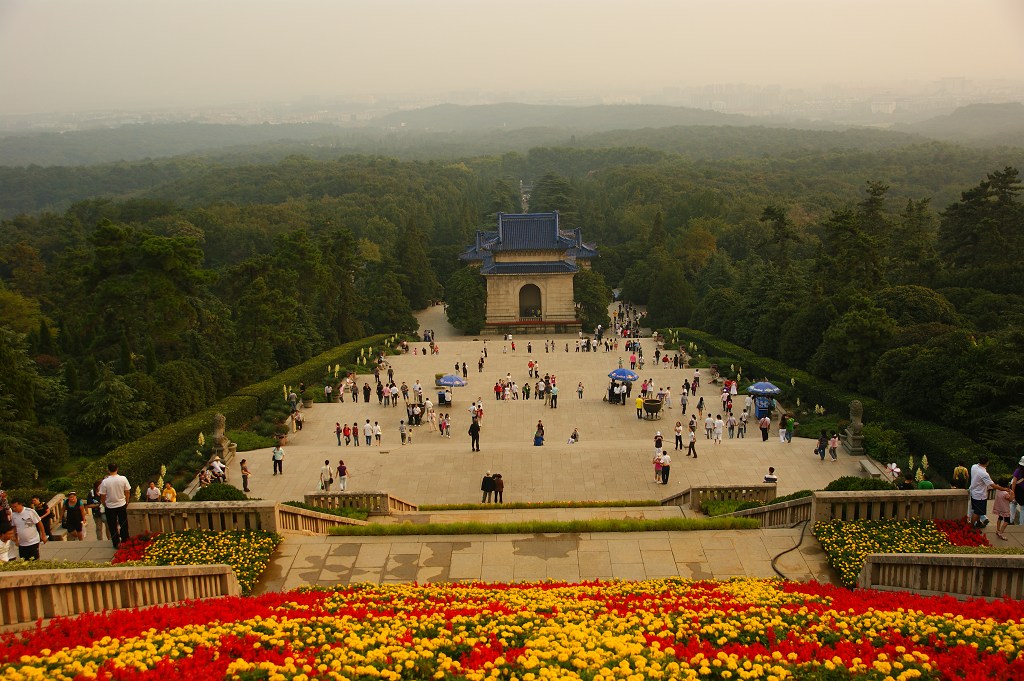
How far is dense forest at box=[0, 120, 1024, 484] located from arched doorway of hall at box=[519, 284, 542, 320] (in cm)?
484

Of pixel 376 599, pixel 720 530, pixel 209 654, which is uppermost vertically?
pixel 209 654

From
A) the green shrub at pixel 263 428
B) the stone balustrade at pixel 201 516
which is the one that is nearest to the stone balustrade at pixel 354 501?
the stone balustrade at pixel 201 516

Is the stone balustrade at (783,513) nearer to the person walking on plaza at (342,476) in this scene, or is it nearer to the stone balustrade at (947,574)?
the stone balustrade at (947,574)

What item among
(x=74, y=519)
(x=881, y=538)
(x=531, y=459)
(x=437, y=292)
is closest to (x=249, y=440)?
(x=531, y=459)

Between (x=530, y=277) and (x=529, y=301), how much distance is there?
3158mm

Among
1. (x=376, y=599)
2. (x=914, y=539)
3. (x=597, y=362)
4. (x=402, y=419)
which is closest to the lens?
(x=376, y=599)

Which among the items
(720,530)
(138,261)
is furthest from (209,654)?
(138,261)

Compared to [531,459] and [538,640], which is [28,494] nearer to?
[531,459]

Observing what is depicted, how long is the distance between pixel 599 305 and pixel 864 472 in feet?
114

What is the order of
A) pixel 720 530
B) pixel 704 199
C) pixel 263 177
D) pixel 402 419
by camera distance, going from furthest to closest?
1. pixel 263 177
2. pixel 704 199
3. pixel 402 419
4. pixel 720 530

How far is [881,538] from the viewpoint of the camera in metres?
13.9

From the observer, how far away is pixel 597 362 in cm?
4403

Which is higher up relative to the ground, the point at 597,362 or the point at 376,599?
the point at 376,599

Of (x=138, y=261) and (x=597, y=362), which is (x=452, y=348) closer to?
(x=597, y=362)
